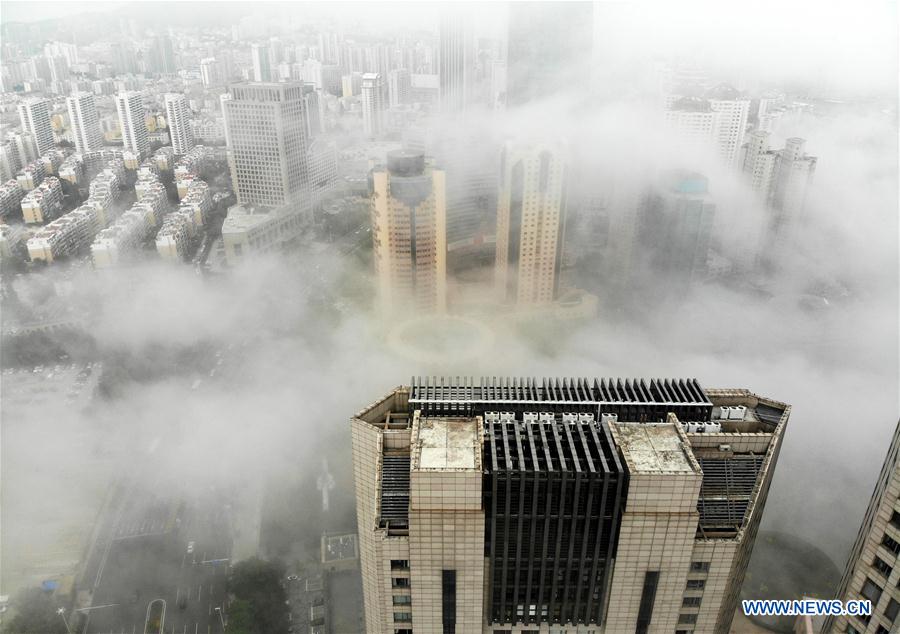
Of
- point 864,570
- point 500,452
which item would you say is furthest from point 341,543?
point 864,570

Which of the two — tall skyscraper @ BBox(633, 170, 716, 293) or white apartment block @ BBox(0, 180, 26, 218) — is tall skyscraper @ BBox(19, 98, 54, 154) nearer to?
white apartment block @ BBox(0, 180, 26, 218)

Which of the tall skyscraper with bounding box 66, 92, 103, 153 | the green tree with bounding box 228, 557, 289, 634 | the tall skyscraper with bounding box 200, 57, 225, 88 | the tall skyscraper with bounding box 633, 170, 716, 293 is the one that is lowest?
the green tree with bounding box 228, 557, 289, 634

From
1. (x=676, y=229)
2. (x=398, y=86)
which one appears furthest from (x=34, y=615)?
(x=398, y=86)

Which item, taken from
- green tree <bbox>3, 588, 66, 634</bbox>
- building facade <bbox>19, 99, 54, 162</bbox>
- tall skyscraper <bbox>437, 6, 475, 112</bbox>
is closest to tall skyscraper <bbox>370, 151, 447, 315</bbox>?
green tree <bbox>3, 588, 66, 634</bbox>

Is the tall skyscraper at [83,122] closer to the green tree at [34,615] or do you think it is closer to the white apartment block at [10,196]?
the white apartment block at [10,196]

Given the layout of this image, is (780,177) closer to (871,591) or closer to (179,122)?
(871,591)
